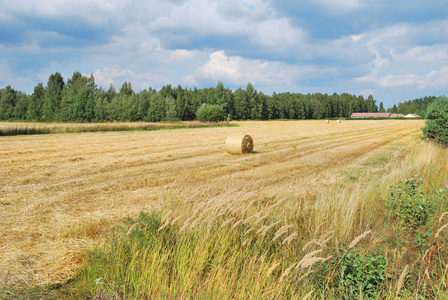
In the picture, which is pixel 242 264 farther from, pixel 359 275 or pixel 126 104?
pixel 126 104

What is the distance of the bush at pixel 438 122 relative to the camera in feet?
56.6

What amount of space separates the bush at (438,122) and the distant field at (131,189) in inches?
145

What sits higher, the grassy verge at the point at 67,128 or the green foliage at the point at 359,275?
the grassy verge at the point at 67,128

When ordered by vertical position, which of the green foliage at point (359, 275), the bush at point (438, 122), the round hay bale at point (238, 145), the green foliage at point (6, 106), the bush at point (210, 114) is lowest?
the green foliage at point (359, 275)

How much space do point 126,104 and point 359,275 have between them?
87.3 m

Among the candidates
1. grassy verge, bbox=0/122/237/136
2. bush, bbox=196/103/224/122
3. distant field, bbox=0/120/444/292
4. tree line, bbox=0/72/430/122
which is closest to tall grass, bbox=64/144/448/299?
distant field, bbox=0/120/444/292

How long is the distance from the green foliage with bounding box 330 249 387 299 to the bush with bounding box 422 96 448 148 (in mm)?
16630

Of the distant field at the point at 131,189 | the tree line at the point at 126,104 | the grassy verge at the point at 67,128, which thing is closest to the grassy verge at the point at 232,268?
the distant field at the point at 131,189

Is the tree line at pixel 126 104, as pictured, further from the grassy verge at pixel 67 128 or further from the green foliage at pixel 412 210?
the green foliage at pixel 412 210

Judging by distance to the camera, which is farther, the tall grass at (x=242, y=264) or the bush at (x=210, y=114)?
the bush at (x=210, y=114)

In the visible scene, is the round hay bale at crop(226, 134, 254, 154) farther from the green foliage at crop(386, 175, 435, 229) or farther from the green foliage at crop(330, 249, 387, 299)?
the green foliage at crop(330, 249, 387, 299)

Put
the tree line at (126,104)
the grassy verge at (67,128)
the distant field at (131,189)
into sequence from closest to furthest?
the distant field at (131,189), the grassy verge at (67,128), the tree line at (126,104)

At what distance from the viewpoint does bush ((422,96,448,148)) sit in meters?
17.2

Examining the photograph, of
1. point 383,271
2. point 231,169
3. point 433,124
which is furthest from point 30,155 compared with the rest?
point 433,124
